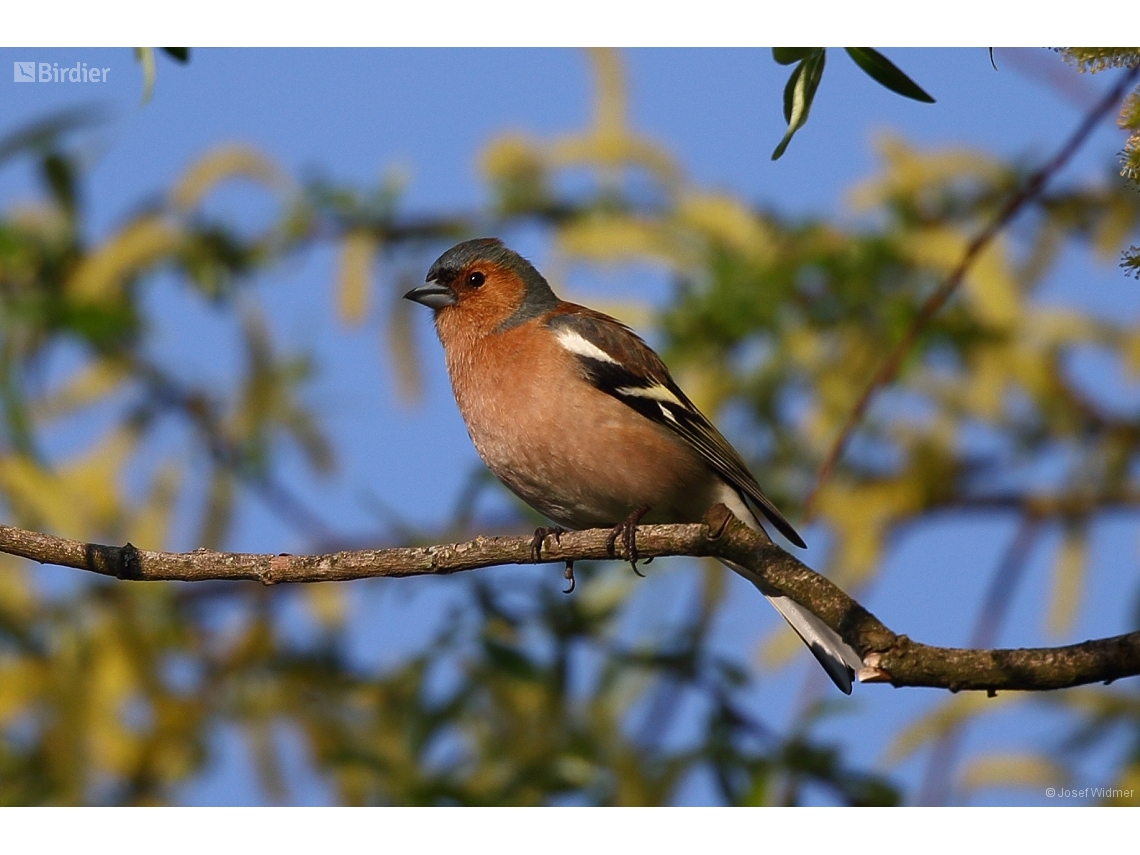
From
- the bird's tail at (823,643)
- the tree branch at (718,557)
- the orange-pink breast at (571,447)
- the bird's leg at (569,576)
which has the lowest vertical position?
the tree branch at (718,557)

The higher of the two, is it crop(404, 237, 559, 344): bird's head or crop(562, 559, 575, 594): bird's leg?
crop(404, 237, 559, 344): bird's head

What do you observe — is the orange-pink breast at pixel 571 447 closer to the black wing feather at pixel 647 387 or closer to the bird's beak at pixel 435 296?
the black wing feather at pixel 647 387

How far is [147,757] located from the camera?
6039 mm

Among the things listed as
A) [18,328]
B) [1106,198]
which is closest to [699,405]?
[1106,198]

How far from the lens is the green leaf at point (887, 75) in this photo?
112 inches

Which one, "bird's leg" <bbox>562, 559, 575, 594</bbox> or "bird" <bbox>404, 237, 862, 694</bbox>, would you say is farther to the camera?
"bird's leg" <bbox>562, 559, 575, 594</bbox>

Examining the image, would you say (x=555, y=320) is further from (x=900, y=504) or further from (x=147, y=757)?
(x=147, y=757)

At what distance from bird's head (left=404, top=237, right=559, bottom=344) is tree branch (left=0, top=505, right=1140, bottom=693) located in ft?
6.17

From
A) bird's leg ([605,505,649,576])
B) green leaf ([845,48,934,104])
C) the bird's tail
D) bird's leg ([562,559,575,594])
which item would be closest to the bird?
the bird's tail

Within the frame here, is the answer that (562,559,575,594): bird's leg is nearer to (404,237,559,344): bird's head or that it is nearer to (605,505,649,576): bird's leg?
(605,505,649,576): bird's leg

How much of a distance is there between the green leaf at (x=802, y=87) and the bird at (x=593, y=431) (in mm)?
1997

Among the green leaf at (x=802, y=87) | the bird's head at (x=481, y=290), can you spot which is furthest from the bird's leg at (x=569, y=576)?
the green leaf at (x=802, y=87)

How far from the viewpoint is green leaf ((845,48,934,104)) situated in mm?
2840

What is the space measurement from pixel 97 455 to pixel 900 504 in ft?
13.8
